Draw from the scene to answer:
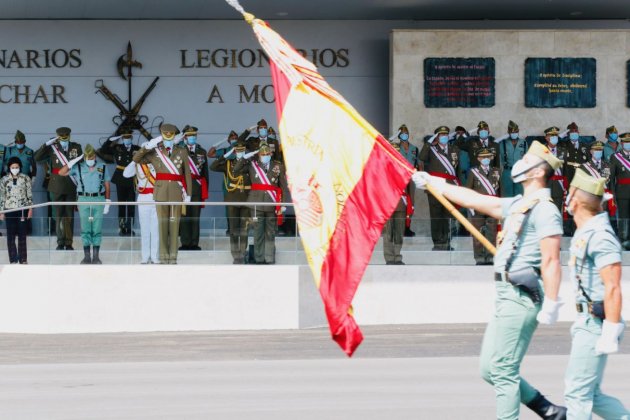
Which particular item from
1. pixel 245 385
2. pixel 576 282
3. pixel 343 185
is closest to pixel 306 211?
pixel 343 185

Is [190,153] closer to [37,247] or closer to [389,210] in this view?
[37,247]

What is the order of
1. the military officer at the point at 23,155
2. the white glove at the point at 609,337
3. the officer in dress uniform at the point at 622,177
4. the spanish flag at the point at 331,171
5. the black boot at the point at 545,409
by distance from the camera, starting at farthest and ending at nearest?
the military officer at the point at 23,155 < the officer in dress uniform at the point at 622,177 < the spanish flag at the point at 331,171 < the black boot at the point at 545,409 < the white glove at the point at 609,337

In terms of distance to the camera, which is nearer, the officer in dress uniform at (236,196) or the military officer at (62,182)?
the military officer at (62,182)

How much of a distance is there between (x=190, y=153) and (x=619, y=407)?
1507 cm

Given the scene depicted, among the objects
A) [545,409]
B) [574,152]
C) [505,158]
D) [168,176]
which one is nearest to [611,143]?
[574,152]

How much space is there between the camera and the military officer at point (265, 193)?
18.7m

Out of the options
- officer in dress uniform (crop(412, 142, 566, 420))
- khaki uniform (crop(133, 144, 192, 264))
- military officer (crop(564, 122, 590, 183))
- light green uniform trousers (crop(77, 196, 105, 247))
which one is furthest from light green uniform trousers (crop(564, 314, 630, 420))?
military officer (crop(564, 122, 590, 183))

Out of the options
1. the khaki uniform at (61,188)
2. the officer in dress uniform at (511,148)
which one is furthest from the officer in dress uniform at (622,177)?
the khaki uniform at (61,188)

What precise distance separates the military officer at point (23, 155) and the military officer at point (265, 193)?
12.6ft

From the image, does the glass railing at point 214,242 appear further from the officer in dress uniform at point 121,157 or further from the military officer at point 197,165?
the officer in dress uniform at point 121,157

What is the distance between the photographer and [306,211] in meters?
9.09

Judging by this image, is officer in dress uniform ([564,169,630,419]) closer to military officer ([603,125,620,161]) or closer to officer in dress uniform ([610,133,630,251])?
officer in dress uniform ([610,133,630,251])

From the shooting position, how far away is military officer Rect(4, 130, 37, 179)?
22.5 meters

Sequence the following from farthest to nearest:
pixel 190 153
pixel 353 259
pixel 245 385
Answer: pixel 190 153
pixel 245 385
pixel 353 259
